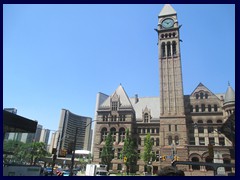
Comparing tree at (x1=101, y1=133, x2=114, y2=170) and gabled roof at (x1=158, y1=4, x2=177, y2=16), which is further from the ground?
gabled roof at (x1=158, y1=4, x2=177, y2=16)

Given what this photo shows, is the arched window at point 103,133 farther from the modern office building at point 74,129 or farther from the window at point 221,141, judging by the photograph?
the modern office building at point 74,129

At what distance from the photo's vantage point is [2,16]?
1081 cm

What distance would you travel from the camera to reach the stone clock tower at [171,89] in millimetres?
51031

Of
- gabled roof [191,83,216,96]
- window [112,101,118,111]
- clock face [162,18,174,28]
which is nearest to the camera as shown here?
gabled roof [191,83,216,96]

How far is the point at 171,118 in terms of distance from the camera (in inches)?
2115

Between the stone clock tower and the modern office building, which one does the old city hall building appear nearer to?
the stone clock tower

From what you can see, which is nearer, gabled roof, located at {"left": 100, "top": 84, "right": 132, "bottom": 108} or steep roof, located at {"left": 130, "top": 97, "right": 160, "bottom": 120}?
gabled roof, located at {"left": 100, "top": 84, "right": 132, "bottom": 108}

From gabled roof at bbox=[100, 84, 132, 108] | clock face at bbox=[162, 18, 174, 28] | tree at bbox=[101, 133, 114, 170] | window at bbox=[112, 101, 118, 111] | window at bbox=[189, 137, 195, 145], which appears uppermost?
clock face at bbox=[162, 18, 174, 28]

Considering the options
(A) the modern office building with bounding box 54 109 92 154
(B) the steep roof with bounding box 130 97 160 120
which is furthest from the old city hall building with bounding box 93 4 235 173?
(A) the modern office building with bounding box 54 109 92 154

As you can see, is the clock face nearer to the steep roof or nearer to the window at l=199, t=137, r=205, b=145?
the steep roof

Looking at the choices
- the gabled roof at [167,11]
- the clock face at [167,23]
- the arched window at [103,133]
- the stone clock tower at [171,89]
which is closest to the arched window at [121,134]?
the arched window at [103,133]

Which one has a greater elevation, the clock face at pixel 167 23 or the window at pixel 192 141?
the clock face at pixel 167 23

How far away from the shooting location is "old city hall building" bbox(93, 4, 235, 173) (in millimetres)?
49688

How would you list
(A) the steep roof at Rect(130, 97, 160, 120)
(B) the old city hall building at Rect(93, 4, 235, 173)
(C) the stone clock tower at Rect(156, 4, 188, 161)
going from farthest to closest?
(A) the steep roof at Rect(130, 97, 160, 120), (C) the stone clock tower at Rect(156, 4, 188, 161), (B) the old city hall building at Rect(93, 4, 235, 173)
